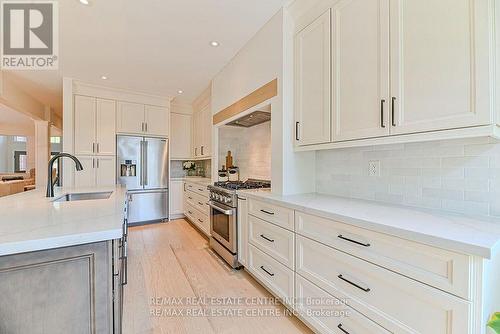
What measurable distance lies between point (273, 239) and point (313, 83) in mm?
1372

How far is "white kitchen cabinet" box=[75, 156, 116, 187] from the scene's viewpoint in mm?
4043

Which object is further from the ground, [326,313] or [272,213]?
[272,213]

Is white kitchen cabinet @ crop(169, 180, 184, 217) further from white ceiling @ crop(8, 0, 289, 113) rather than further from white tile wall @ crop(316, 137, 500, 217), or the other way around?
white tile wall @ crop(316, 137, 500, 217)

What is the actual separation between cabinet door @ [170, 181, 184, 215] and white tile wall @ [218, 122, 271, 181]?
5.48ft

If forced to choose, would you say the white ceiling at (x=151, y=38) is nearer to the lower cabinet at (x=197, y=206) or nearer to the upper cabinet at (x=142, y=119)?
the upper cabinet at (x=142, y=119)

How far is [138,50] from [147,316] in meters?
2.88

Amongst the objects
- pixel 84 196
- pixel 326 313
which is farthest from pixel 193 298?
pixel 84 196

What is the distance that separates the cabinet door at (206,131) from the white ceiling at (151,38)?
61cm

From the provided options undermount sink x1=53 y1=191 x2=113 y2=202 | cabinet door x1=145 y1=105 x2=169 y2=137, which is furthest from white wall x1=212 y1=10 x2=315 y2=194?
cabinet door x1=145 y1=105 x2=169 y2=137

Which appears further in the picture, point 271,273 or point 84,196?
point 84,196

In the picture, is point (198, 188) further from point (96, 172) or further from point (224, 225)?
point (96, 172)

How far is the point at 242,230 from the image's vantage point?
248 centimetres

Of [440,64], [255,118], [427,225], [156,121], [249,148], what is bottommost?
[427,225]

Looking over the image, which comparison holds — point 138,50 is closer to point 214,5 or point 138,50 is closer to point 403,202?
point 214,5
